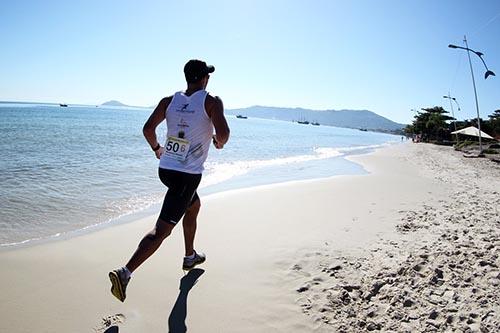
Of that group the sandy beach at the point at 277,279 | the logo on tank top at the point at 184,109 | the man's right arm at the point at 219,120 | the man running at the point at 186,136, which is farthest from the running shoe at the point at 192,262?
the logo on tank top at the point at 184,109

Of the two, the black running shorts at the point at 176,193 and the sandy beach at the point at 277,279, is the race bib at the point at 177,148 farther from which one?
the sandy beach at the point at 277,279

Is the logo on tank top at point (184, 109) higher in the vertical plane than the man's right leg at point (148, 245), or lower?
higher

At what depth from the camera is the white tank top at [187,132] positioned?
2.77 meters

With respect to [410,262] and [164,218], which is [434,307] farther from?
[164,218]

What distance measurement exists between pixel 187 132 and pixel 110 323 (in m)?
1.65

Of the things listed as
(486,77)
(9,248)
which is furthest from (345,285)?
(486,77)

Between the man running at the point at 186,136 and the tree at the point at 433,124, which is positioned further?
the tree at the point at 433,124

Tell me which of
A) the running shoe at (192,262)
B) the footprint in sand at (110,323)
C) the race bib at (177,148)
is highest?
the race bib at (177,148)

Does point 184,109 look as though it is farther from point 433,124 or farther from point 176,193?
point 433,124

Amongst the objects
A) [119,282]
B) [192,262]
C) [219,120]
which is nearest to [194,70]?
[219,120]

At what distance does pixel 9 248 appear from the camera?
410 cm

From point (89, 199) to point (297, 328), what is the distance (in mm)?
6029

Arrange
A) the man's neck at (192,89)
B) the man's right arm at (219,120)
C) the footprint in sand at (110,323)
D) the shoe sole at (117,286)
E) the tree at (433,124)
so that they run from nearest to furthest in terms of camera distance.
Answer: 1. the footprint in sand at (110,323)
2. the shoe sole at (117,286)
3. the man's right arm at (219,120)
4. the man's neck at (192,89)
5. the tree at (433,124)

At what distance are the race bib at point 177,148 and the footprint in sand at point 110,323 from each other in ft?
4.52
